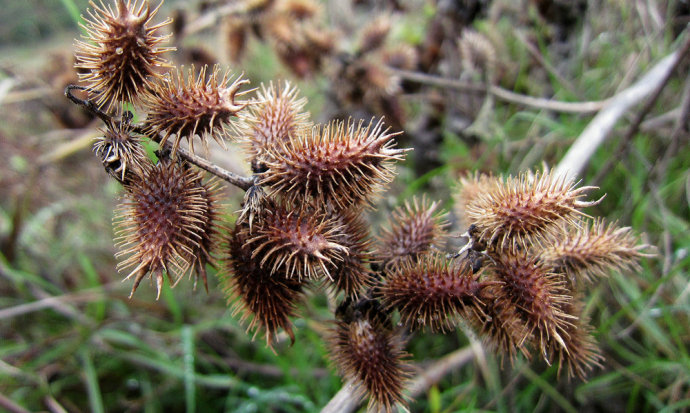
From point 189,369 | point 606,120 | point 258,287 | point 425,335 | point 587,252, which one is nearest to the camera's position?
point 258,287

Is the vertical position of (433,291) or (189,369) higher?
(433,291)

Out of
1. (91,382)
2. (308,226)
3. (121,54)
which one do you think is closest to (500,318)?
(308,226)

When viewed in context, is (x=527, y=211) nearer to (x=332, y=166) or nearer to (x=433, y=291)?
(x=433, y=291)

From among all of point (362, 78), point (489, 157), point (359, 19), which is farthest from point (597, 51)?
point (359, 19)

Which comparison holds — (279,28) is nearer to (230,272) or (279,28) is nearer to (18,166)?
(230,272)

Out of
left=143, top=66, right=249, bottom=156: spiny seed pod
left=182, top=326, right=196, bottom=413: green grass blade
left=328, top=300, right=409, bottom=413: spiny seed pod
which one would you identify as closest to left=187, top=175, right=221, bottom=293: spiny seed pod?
left=143, top=66, right=249, bottom=156: spiny seed pod

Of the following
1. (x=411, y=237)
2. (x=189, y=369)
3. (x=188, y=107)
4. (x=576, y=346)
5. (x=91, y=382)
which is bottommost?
(x=91, y=382)
